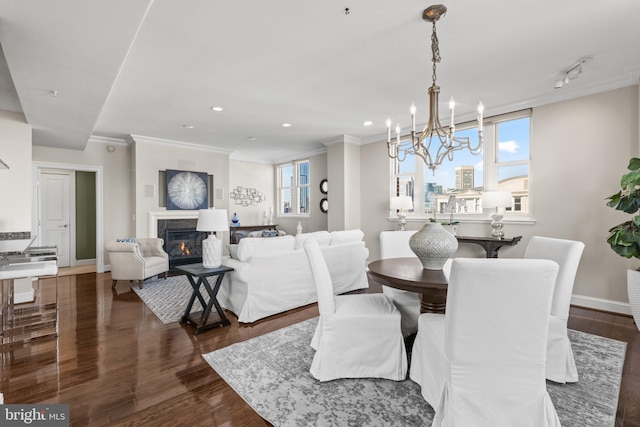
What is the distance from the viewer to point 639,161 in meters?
2.79

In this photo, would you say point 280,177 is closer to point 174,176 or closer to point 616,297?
point 174,176

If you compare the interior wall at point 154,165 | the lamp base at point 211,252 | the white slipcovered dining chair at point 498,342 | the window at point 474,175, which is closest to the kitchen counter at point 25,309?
the lamp base at point 211,252

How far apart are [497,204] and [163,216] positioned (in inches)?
232

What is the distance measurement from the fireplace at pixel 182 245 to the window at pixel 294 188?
2.47 meters

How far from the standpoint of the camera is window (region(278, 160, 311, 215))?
7789 mm

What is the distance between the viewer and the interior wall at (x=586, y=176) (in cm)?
Answer: 338

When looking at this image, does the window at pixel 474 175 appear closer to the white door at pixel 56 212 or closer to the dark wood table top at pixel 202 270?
the dark wood table top at pixel 202 270

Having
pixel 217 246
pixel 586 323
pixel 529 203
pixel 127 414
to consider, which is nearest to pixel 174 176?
pixel 217 246

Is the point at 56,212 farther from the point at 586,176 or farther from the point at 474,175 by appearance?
the point at 586,176

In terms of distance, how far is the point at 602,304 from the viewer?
3516 millimetres

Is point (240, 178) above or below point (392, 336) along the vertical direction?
above

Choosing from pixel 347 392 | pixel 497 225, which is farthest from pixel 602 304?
pixel 347 392

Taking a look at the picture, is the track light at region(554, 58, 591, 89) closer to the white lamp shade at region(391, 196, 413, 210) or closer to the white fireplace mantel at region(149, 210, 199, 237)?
the white lamp shade at region(391, 196, 413, 210)

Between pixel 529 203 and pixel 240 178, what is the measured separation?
255 inches
